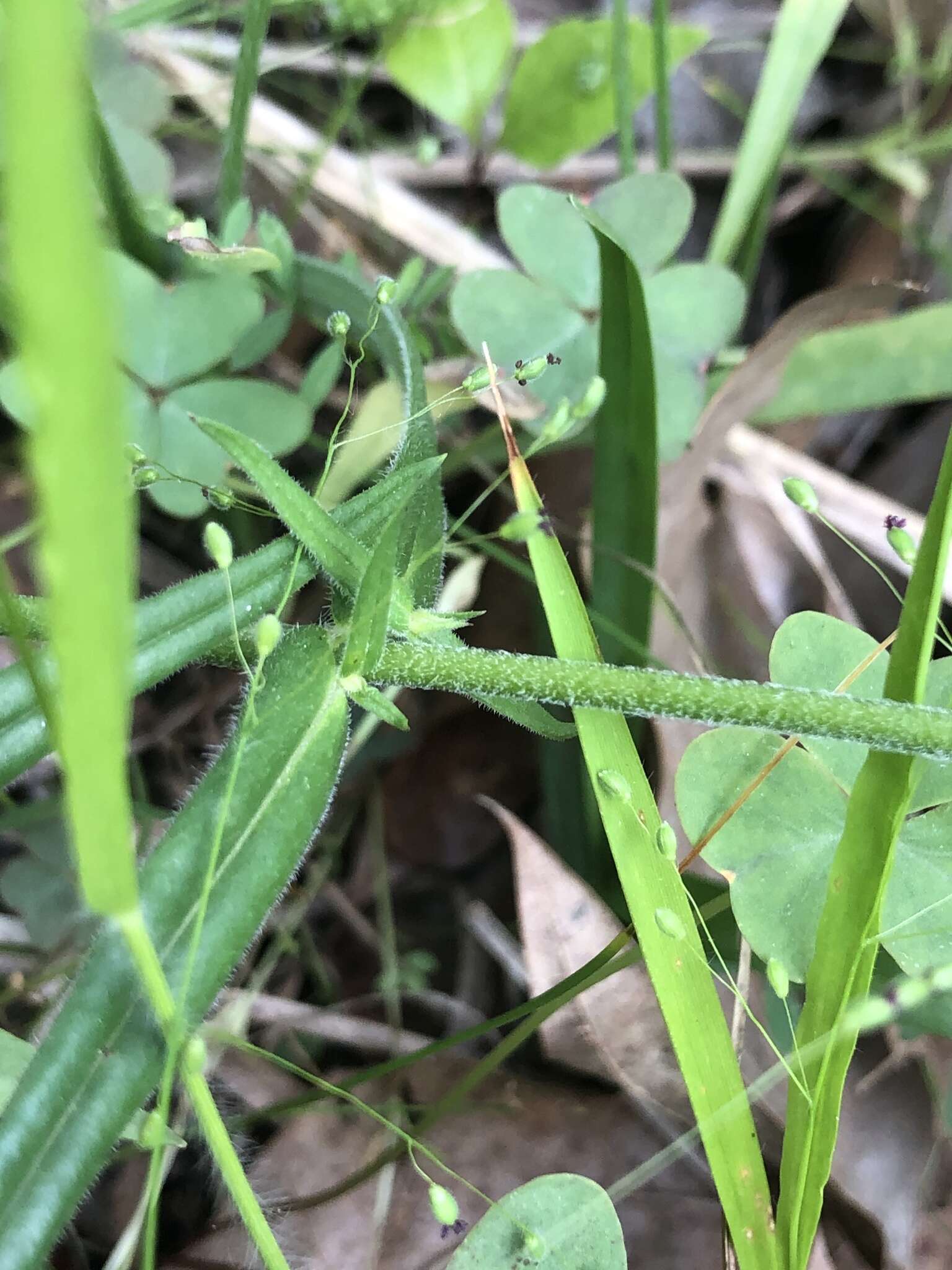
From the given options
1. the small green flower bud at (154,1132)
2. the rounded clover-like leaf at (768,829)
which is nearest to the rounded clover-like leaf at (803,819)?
the rounded clover-like leaf at (768,829)

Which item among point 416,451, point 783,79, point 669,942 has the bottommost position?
point 669,942

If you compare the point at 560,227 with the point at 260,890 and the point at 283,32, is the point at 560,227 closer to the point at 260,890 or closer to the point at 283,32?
the point at 283,32

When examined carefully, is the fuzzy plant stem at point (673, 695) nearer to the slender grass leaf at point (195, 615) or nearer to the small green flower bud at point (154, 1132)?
the slender grass leaf at point (195, 615)

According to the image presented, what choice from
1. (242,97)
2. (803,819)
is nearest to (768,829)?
(803,819)

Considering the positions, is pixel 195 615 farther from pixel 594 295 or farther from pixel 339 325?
pixel 594 295

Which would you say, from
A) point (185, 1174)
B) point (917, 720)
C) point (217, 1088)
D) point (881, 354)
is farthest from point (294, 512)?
point (881, 354)
